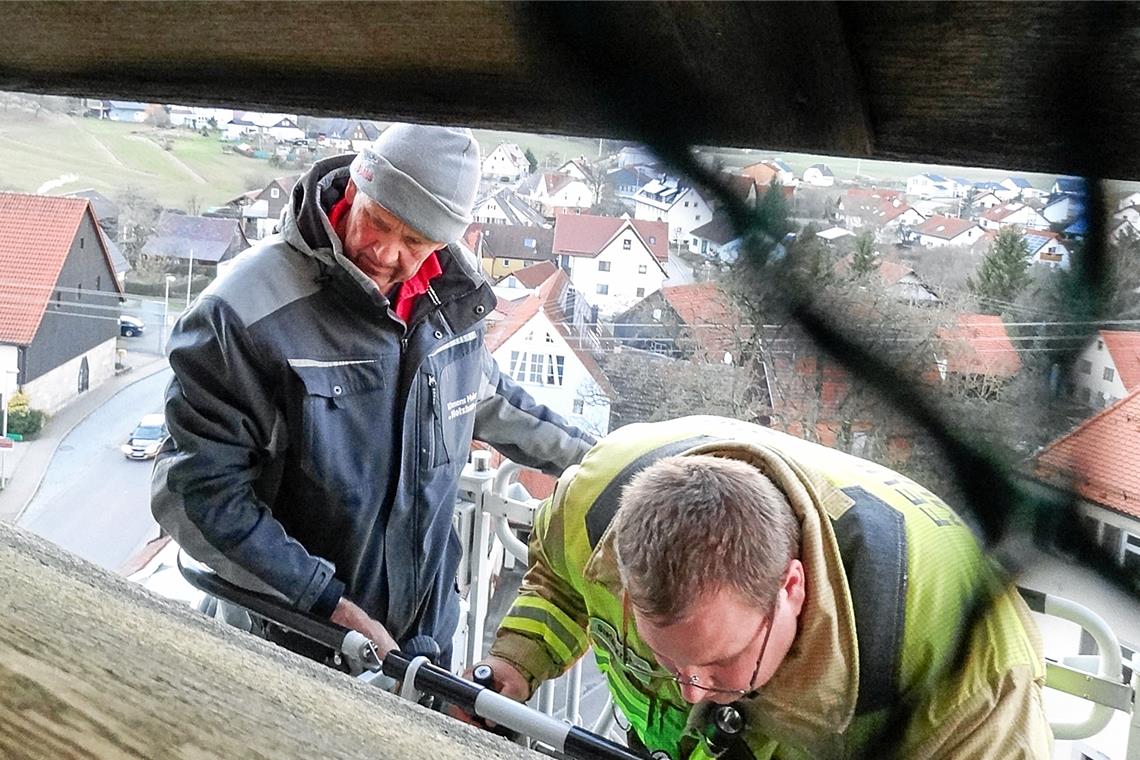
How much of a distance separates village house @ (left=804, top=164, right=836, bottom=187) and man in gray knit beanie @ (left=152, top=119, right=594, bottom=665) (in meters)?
1.03

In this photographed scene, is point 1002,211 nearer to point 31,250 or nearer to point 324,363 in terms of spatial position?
point 324,363

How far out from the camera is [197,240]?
1.63 meters

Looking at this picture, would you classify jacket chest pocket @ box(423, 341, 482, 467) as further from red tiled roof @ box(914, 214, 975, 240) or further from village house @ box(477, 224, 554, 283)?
red tiled roof @ box(914, 214, 975, 240)

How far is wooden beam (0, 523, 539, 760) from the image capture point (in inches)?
11.7

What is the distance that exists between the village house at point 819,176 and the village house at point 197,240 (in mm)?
1349

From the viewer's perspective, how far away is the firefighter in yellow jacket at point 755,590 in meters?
0.82

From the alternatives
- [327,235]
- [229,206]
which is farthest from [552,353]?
[229,206]

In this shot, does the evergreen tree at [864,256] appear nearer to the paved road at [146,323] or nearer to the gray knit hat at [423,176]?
the gray knit hat at [423,176]

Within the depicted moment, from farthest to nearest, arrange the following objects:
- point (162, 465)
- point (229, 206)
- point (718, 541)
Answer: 1. point (229, 206)
2. point (162, 465)
3. point (718, 541)

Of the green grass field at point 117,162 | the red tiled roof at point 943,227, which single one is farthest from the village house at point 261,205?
the red tiled roof at point 943,227

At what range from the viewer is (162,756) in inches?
11.7

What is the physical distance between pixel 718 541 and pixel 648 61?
78 cm

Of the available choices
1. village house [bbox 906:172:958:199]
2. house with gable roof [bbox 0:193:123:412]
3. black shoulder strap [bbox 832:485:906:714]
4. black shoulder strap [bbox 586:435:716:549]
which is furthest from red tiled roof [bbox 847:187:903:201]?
house with gable roof [bbox 0:193:123:412]

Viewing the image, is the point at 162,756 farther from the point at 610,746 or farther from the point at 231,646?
the point at 610,746
